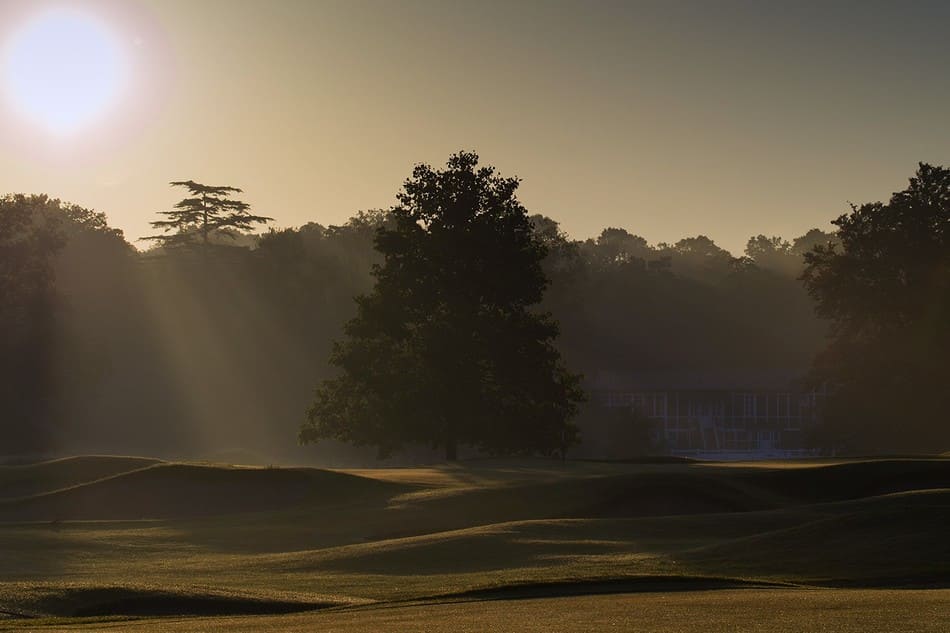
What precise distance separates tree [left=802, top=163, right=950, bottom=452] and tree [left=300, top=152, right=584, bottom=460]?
84.3ft

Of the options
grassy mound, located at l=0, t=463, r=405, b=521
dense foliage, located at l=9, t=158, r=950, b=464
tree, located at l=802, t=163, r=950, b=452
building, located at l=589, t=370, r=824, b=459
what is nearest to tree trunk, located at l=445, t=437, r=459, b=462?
dense foliage, located at l=9, t=158, r=950, b=464

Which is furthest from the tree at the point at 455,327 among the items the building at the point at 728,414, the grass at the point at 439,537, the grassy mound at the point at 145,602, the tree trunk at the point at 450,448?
the building at the point at 728,414

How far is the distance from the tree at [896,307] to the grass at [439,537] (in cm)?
3324

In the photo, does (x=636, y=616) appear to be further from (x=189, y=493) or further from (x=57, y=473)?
(x=57, y=473)

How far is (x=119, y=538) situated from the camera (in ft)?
127

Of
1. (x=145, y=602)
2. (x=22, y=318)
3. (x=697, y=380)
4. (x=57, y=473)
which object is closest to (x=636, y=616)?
(x=145, y=602)

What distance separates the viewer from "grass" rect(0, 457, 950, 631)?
A: 25172 millimetres

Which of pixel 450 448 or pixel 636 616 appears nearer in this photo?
pixel 636 616

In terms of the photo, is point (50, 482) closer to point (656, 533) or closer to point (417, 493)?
point (417, 493)

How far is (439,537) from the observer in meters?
35.1

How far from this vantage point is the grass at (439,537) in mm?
25172

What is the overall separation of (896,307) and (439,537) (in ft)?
193

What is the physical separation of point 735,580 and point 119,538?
1971 cm

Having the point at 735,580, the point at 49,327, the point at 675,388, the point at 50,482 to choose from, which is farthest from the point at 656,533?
the point at 675,388
